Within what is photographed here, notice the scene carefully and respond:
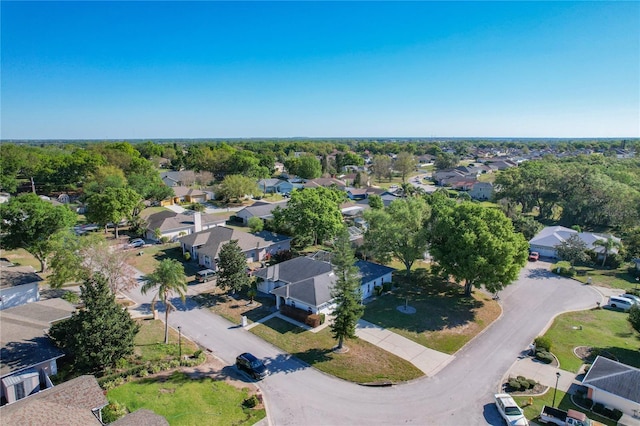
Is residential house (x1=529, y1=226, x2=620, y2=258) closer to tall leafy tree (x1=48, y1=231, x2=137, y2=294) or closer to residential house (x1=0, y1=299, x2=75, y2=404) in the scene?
tall leafy tree (x1=48, y1=231, x2=137, y2=294)

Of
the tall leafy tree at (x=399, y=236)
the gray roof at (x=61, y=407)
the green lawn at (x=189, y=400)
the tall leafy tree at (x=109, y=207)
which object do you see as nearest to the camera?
the gray roof at (x=61, y=407)

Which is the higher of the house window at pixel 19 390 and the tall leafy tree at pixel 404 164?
the tall leafy tree at pixel 404 164

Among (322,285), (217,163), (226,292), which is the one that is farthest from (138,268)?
(217,163)

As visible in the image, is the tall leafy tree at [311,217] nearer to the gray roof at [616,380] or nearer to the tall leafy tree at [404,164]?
the gray roof at [616,380]

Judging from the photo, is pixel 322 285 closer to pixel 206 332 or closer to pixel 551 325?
pixel 206 332

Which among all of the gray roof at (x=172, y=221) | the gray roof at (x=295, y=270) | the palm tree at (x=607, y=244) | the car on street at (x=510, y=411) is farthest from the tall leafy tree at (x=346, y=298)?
the palm tree at (x=607, y=244)

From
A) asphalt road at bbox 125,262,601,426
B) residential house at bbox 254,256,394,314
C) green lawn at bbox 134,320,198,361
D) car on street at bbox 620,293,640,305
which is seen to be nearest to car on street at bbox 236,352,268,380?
asphalt road at bbox 125,262,601,426

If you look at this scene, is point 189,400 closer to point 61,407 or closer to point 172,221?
point 61,407
